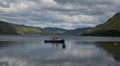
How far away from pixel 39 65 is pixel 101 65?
16.7 m

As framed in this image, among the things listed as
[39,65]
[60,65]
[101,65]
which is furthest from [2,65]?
[101,65]

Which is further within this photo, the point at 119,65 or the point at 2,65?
the point at 119,65

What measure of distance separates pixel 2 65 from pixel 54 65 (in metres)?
13.5

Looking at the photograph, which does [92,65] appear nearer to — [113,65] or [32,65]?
[113,65]

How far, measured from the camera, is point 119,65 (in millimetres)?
72188

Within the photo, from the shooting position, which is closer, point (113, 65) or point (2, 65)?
point (2, 65)

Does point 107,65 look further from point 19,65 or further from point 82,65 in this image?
point 19,65

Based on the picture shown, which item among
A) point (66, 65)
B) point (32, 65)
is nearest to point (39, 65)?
point (32, 65)

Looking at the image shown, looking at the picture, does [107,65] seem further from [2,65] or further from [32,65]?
[2,65]

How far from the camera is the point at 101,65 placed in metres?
71.7

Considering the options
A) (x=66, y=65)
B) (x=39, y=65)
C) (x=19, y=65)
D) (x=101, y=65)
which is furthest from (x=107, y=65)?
(x=19, y=65)

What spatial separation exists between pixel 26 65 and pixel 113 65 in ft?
77.2

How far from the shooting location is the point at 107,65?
71875mm

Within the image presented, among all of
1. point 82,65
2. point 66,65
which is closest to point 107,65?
point 82,65
